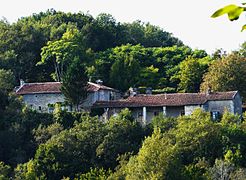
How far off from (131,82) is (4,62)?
33.4 feet

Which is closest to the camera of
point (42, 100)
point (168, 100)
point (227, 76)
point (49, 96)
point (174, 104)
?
point (174, 104)

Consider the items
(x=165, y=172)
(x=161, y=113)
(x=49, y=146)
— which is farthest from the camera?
(x=161, y=113)

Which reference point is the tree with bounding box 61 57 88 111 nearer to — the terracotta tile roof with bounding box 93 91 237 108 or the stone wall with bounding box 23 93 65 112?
the terracotta tile roof with bounding box 93 91 237 108

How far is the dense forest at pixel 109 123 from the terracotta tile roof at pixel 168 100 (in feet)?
7.51

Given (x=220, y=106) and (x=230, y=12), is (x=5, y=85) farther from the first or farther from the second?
(x=230, y=12)

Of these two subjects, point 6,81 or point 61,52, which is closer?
point 6,81

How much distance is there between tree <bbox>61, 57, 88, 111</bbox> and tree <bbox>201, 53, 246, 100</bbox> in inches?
334

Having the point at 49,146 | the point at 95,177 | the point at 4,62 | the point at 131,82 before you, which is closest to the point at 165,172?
the point at 95,177

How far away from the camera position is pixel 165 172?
32375mm

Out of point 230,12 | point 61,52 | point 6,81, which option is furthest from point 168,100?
point 230,12

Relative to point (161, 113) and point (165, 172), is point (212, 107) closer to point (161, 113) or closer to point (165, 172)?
point (161, 113)

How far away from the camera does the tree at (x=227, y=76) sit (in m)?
45.9

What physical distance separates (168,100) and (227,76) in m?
5.33

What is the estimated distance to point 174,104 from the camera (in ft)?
142
